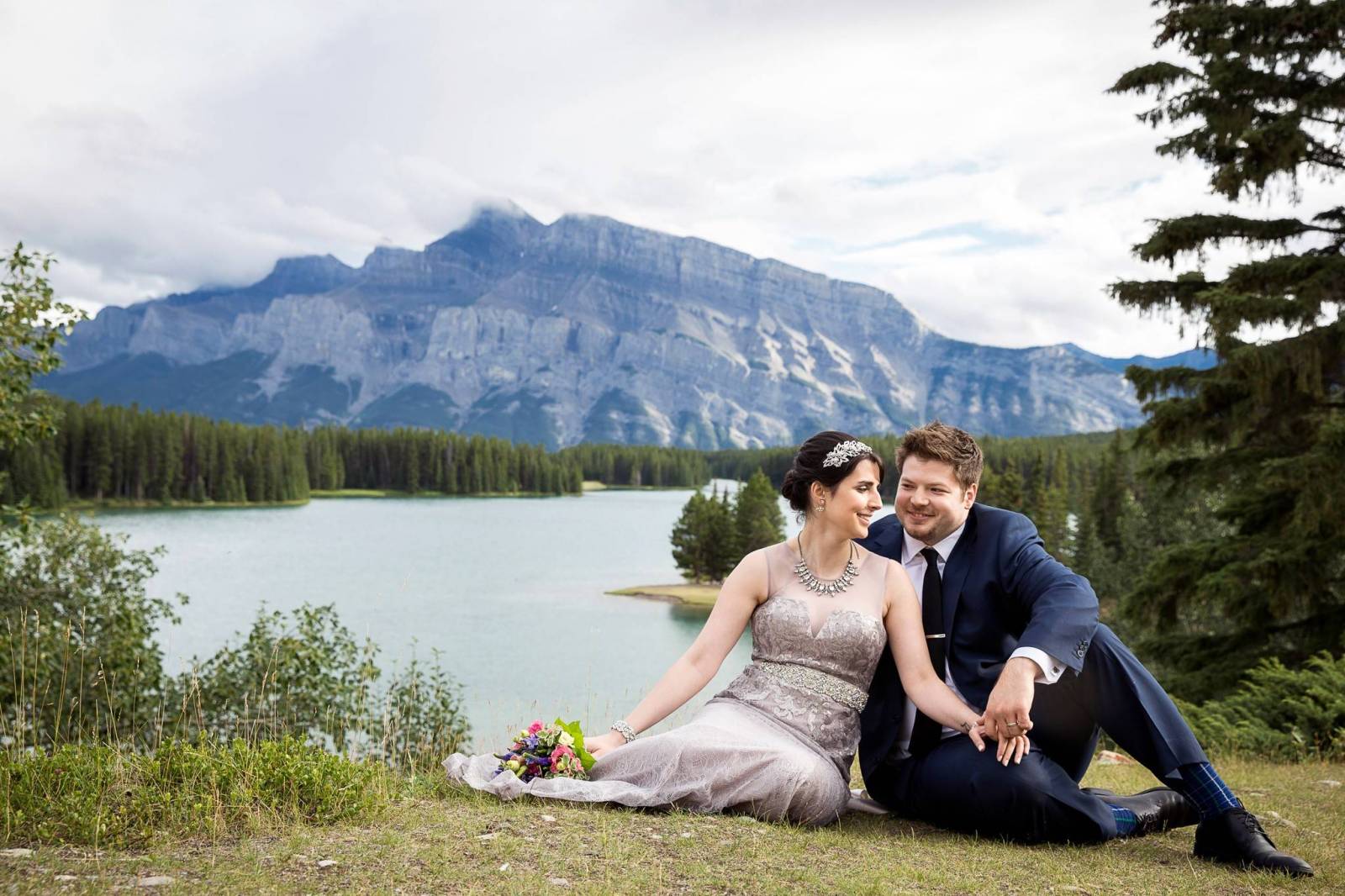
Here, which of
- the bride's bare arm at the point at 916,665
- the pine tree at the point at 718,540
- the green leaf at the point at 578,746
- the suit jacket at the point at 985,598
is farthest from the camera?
the pine tree at the point at 718,540

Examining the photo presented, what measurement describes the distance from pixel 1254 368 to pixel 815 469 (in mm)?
7596

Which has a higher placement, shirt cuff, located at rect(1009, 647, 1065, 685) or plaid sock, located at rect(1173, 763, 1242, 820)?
shirt cuff, located at rect(1009, 647, 1065, 685)

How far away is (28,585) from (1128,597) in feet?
47.1

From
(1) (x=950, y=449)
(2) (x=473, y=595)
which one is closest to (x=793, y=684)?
(1) (x=950, y=449)

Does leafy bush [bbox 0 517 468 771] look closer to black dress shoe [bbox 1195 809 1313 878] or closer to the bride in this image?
the bride

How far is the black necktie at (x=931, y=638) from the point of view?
17.2ft

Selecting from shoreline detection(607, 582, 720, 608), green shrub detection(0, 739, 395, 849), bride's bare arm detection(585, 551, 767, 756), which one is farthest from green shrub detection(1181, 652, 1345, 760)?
shoreline detection(607, 582, 720, 608)

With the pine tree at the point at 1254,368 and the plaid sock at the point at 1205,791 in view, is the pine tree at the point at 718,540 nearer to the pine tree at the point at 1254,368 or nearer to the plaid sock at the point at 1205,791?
the pine tree at the point at 1254,368

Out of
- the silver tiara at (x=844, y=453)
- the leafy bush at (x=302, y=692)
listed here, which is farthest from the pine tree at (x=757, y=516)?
the silver tiara at (x=844, y=453)

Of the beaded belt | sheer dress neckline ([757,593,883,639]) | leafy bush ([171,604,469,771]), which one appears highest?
sheer dress neckline ([757,593,883,639])

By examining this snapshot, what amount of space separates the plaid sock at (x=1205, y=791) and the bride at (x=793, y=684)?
39.7 inches

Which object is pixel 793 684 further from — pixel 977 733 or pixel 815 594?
pixel 977 733

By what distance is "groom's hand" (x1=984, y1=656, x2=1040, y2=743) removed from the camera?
454 cm

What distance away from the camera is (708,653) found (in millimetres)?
5496
